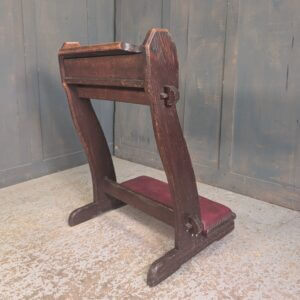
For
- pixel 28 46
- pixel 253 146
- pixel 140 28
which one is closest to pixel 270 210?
pixel 253 146

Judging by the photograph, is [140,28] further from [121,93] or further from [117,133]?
[121,93]

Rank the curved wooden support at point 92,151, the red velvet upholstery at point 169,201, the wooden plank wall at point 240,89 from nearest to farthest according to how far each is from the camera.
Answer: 1. the red velvet upholstery at point 169,201
2. the curved wooden support at point 92,151
3. the wooden plank wall at point 240,89

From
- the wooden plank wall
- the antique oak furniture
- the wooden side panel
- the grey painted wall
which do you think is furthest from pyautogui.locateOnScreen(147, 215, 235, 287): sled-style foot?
the grey painted wall

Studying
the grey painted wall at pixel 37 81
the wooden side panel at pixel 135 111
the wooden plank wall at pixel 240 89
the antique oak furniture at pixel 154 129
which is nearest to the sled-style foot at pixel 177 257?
the antique oak furniture at pixel 154 129

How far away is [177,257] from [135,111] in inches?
75.0

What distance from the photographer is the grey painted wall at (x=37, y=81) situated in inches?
101

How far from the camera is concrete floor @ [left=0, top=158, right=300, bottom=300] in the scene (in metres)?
1.43

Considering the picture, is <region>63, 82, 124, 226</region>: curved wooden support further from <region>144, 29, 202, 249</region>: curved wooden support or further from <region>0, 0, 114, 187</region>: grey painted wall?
<region>0, 0, 114, 187</region>: grey painted wall

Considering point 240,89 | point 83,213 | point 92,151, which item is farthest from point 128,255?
point 240,89

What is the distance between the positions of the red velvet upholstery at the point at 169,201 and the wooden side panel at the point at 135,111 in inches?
39.5

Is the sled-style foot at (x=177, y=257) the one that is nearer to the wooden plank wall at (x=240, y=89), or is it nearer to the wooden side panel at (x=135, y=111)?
the wooden plank wall at (x=240, y=89)

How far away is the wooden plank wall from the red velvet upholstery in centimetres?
67

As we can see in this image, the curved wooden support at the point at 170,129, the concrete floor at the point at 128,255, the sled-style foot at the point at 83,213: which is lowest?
the concrete floor at the point at 128,255

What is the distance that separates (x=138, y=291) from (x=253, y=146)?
139cm
